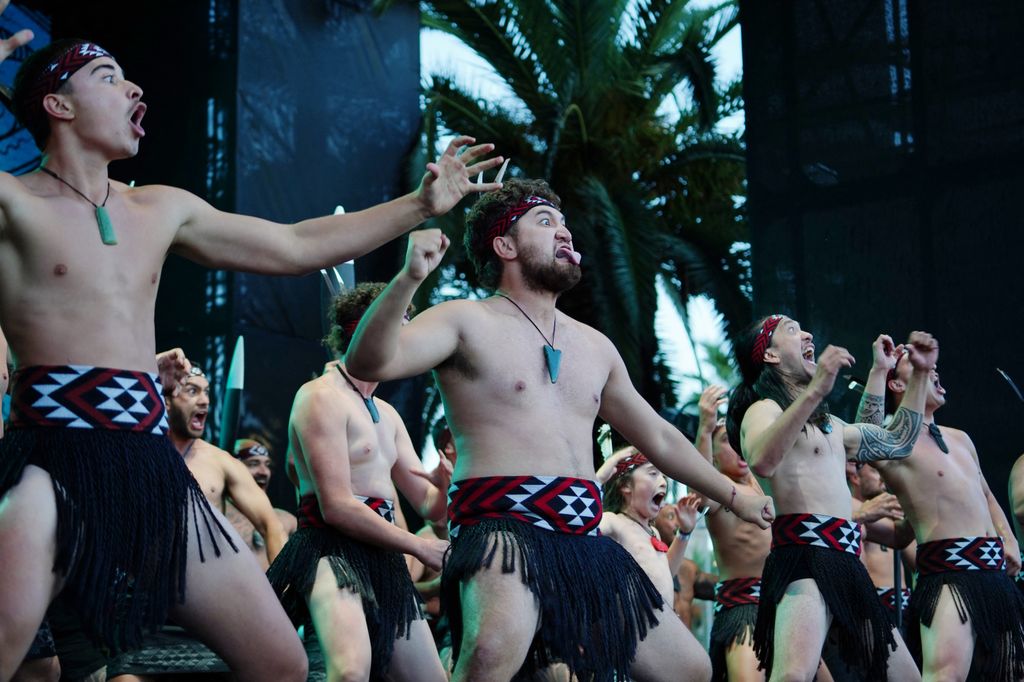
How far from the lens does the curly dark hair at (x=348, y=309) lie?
5207mm

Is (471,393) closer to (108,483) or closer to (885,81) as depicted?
(108,483)

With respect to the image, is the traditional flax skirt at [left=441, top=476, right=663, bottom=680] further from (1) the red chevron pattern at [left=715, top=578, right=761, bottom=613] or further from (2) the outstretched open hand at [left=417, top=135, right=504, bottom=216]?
(1) the red chevron pattern at [left=715, top=578, right=761, bottom=613]

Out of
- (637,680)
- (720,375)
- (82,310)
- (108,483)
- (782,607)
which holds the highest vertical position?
(82,310)

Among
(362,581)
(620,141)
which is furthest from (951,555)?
(620,141)

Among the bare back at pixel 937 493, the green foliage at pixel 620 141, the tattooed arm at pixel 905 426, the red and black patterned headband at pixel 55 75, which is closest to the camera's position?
the red and black patterned headband at pixel 55 75

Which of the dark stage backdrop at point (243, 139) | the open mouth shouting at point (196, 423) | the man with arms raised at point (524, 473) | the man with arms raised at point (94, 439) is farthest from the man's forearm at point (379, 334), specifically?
the dark stage backdrop at point (243, 139)

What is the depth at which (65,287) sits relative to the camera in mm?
3014

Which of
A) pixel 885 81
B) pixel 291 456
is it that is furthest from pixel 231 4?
pixel 291 456

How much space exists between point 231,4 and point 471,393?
913cm

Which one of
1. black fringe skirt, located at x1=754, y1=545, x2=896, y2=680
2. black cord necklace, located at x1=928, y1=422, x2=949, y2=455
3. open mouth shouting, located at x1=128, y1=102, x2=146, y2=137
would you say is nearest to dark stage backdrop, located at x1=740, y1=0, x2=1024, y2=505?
black cord necklace, located at x1=928, y1=422, x2=949, y2=455

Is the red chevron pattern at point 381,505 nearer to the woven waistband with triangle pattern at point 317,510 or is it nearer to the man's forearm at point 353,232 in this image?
the woven waistband with triangle pattern at point 317,510

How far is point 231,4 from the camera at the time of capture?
11922mm

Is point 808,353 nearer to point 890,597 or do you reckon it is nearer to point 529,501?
point 529,501

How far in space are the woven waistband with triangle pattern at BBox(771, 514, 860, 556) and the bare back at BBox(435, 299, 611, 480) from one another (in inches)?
76.6
